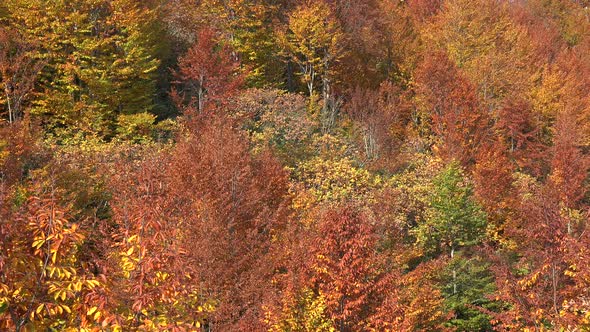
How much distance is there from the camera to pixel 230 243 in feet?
46.3

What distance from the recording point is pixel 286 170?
22344mm

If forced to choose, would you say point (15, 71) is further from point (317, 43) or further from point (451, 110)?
point (451, 110)

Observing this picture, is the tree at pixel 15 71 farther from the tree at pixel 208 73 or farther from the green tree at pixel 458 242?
the green tree at pixel 458 242

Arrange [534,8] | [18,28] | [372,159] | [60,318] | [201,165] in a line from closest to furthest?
[60,318], [201,165], [18,28], [372,159], [534,8]

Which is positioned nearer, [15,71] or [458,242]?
[458,242]

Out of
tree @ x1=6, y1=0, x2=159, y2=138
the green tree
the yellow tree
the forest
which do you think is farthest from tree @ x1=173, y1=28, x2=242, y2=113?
the green tree

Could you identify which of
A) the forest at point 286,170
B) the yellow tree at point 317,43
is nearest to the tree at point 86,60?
the forest at point 286,170

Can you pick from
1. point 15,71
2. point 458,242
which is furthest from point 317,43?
point 15,71

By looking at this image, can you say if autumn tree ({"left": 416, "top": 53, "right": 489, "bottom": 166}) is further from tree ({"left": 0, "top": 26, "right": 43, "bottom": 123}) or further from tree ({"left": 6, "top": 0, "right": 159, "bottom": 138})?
tree ({"left": 0, "top": 26, "right": 43, "bottom": 123})

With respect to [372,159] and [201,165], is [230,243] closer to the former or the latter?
[201,165]

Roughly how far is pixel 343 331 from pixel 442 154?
18.1 m

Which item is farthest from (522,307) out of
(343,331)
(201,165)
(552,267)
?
(201,165)

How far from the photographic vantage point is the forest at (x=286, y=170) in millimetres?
5664

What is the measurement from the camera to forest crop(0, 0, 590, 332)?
5664 mm
